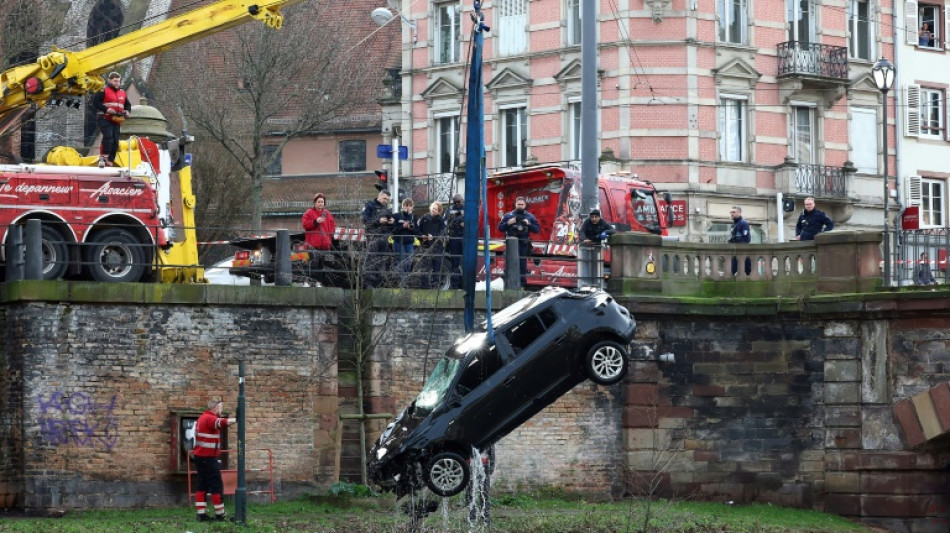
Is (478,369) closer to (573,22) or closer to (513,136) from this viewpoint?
(573,22)

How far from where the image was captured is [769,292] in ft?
127

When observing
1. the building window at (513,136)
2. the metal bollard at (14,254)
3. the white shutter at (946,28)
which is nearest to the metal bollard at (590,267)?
the metal bollard at (14,254)

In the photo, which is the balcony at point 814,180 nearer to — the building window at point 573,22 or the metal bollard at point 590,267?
the building window at point 573,22

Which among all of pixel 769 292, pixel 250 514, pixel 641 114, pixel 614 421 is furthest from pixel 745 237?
pixel 641 114

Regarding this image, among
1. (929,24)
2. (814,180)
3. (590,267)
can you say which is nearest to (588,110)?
(590,267)

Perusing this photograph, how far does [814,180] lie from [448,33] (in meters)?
11.3

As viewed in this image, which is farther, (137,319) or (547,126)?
(547,126)

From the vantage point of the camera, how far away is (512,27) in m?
59.9

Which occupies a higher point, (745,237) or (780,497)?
(745,237)

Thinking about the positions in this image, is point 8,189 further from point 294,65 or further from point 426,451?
point 294,65

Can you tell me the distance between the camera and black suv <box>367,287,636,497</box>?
29000 mm

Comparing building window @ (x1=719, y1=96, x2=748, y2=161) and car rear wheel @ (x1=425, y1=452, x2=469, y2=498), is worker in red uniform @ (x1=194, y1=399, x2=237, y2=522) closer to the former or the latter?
car rear wheel @ (x1=425, y1=452, x2=469, y2=498)

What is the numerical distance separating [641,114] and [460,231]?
1997 centimetres

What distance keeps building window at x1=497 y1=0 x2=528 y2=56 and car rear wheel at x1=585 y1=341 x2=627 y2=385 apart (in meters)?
31.2
